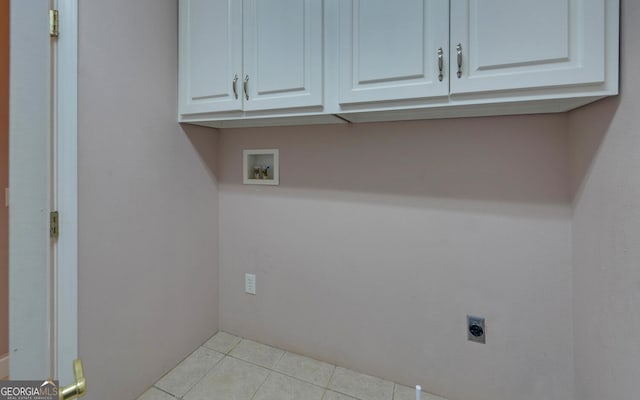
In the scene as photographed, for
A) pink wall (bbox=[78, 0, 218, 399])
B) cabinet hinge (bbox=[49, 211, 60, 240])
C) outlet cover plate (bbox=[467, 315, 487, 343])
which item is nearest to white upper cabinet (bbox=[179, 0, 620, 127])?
pink wall (bbox=[78, 0, 218, 399])

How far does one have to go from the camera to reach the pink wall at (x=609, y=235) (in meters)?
0.83

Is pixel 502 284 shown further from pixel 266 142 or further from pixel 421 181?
pixel 266 142

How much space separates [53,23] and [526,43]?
171 centimetres

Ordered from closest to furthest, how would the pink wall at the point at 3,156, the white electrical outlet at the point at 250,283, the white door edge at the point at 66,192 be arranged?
the white door edge at the point at 66,192 → the pink wall at the point at 3,156 → the white electrical outlet at the point at 250,283

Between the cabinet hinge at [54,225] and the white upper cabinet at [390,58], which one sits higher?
the white upper cabinet at [390,58]

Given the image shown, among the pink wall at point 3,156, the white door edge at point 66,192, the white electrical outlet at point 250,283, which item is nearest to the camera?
the white door edge at point 66,192

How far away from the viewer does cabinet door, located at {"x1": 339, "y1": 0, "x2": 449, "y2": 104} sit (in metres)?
1.03

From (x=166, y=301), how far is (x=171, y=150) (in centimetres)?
83

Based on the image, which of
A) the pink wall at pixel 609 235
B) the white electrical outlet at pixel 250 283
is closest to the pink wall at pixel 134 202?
the white electrical outlet at pixel 250 283

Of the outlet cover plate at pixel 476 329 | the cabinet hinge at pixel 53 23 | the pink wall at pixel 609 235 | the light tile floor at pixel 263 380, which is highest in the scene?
the cabinet hinge at pixel 53 23

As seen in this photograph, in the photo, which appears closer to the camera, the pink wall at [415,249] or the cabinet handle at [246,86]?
the pink wall at [415,249]

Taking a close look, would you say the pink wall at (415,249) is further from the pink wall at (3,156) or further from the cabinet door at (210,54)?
the pink wall at (3,156)

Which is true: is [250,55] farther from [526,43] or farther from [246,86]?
[526,43]

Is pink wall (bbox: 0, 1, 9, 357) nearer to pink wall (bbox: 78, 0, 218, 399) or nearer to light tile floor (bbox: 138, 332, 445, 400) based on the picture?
pink wall (bbox: 78, 0, 218, 399)
